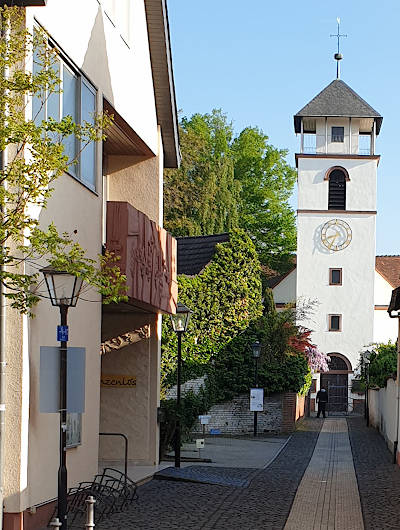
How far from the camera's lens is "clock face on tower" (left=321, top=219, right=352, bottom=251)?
197 ft

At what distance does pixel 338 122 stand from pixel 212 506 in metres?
47.2

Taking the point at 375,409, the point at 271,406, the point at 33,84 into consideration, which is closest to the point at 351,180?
the point at 375,409

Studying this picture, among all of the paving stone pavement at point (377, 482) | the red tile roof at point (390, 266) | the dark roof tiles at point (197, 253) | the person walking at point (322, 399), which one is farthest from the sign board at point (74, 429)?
the red tile roof at point (390, 266)

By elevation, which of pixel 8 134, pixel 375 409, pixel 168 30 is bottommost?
pixel 375 409

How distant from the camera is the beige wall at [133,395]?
22062 mm

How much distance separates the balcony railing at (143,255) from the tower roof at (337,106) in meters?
39.1

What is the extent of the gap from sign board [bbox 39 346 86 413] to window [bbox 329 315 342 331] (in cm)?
4997

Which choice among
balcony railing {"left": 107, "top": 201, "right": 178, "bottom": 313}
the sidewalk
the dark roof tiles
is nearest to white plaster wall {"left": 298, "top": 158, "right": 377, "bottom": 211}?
the dark roof tiles

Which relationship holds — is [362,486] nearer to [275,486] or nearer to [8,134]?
[275,486]

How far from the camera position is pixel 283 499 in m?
17.0

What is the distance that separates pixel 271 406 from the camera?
120 ft

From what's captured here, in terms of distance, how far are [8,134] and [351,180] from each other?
51956mm

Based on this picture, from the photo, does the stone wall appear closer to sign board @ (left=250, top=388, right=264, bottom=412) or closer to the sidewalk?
the sidewalk

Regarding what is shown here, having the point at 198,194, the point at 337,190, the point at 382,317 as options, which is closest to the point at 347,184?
the point at 337,190
